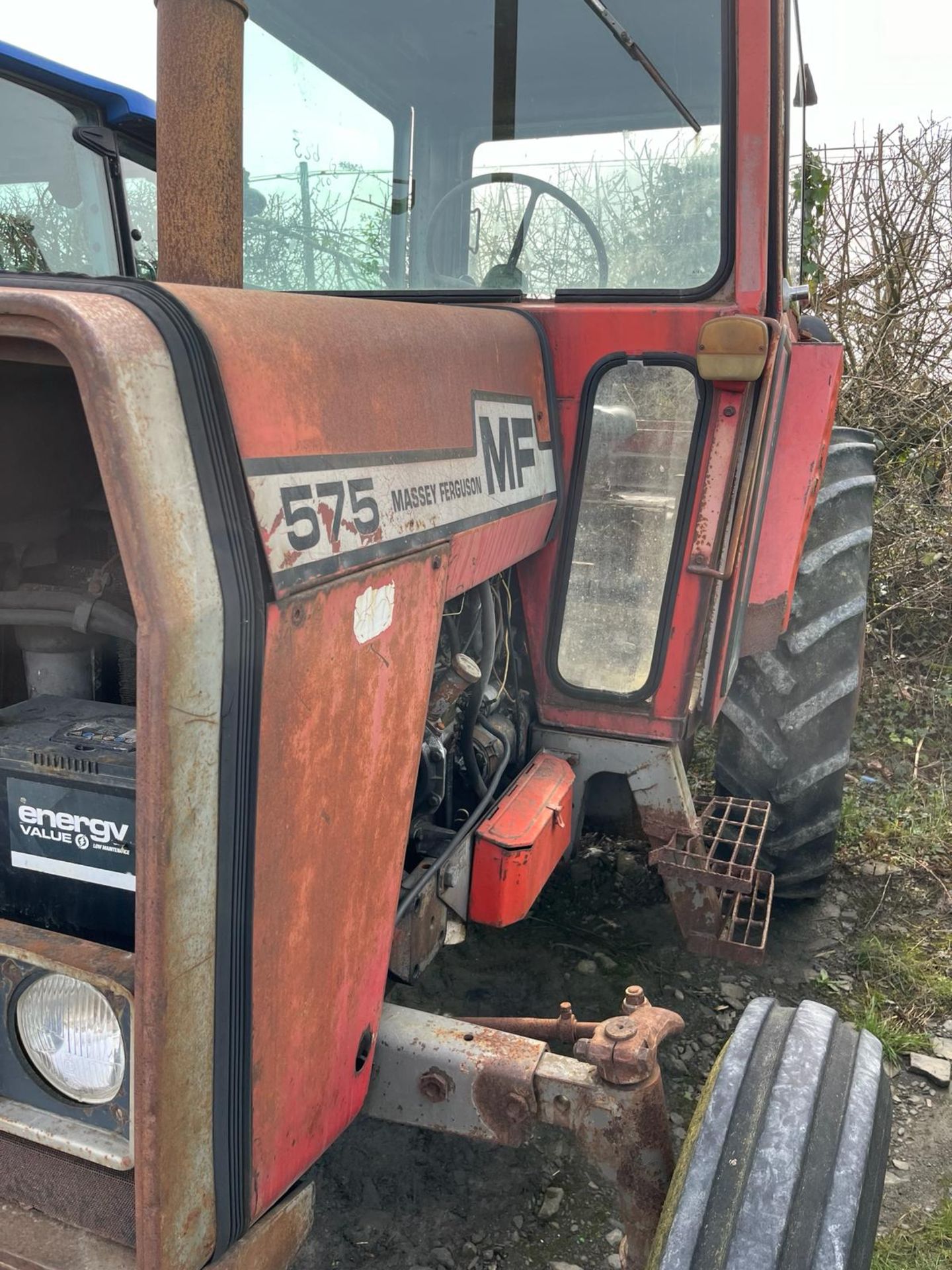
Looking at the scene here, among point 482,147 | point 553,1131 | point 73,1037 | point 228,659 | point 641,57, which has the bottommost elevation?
point 553,1131

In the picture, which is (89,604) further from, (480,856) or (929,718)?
(929,718)

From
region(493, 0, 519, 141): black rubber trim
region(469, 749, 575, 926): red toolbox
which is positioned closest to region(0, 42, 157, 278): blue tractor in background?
region(493, 0, 519, 141): black rubber trim

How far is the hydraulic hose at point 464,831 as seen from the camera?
5.48 ft

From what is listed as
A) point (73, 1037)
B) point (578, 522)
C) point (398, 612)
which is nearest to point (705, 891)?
point (578, 522)

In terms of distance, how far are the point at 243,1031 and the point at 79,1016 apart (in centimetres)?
21

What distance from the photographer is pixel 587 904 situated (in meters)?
2.99

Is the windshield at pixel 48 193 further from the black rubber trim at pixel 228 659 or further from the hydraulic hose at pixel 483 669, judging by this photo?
the black rubber trim at pixel 228 659

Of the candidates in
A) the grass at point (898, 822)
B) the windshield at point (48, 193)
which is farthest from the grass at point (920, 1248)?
the windshield at point (48, 193)

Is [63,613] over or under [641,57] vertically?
under

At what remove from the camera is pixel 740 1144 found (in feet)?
4.48

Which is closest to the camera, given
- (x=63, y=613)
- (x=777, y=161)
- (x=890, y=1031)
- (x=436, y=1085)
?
(x=63, y=613)

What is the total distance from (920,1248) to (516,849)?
3.52ft

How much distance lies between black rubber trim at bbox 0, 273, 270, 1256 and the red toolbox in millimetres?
772

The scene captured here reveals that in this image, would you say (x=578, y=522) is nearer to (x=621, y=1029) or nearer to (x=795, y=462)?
(x=795, y=462)
